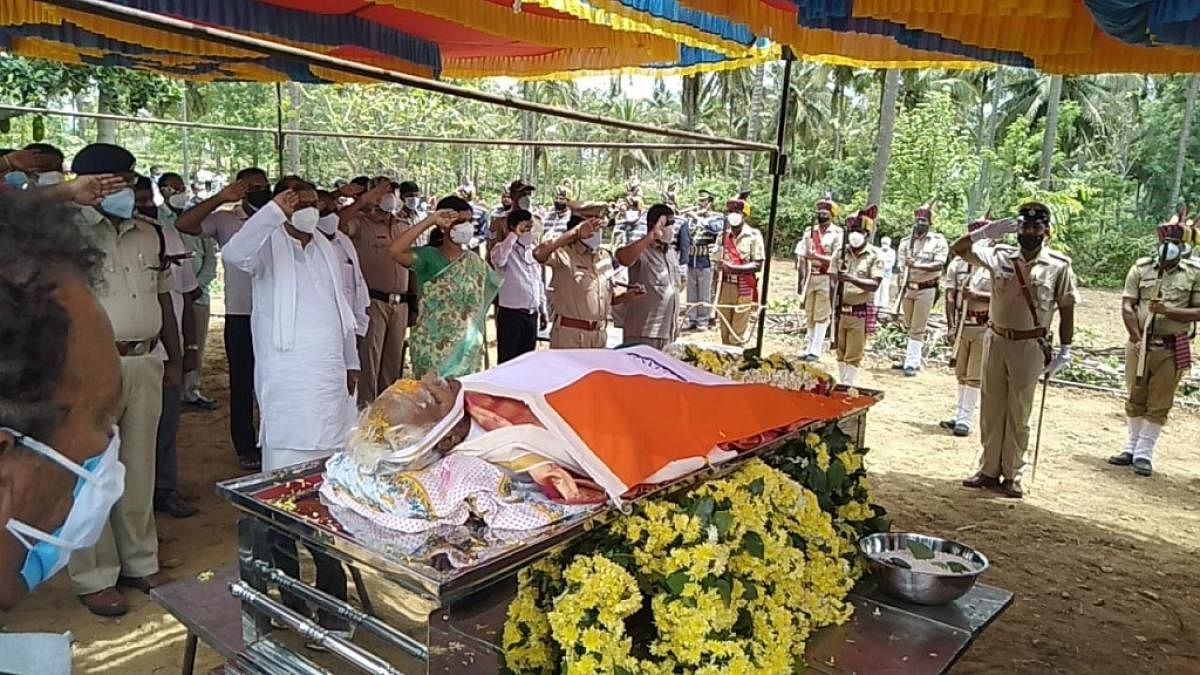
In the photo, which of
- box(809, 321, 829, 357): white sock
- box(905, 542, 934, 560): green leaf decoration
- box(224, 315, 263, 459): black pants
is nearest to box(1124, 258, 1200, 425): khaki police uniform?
box(809, 321, 829, 357): white sock

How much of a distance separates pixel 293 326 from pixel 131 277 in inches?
29.4

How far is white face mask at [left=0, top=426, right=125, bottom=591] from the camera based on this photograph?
1.19 metres

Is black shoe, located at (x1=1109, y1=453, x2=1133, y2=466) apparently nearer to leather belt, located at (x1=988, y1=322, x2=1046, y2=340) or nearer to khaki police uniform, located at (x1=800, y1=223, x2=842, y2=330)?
leather belt, located at (x1=988, y1=322, x2=1046, y2=340)

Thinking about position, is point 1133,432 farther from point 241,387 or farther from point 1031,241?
point 241,387

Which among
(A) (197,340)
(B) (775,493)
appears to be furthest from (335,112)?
(B) (775,493)

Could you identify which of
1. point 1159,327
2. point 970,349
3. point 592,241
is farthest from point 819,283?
point 592,241

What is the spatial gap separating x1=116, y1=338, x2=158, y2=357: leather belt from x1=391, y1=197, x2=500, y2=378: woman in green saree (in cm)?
158

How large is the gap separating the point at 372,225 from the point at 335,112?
20386 mm

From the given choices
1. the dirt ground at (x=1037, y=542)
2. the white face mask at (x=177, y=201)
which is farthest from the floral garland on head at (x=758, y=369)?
the white face mask at (x=177, y=201)

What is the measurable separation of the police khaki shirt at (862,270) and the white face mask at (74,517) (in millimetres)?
7915

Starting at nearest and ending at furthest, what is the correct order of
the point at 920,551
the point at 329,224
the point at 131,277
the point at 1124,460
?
the point at 920,551 → the point at 131,277 → the point at 329,224 → the point at 1124,460

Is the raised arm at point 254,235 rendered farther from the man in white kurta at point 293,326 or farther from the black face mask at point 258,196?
the black face mask at point 258,196

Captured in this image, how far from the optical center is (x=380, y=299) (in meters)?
6.10

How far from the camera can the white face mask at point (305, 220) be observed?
3.43 meters
